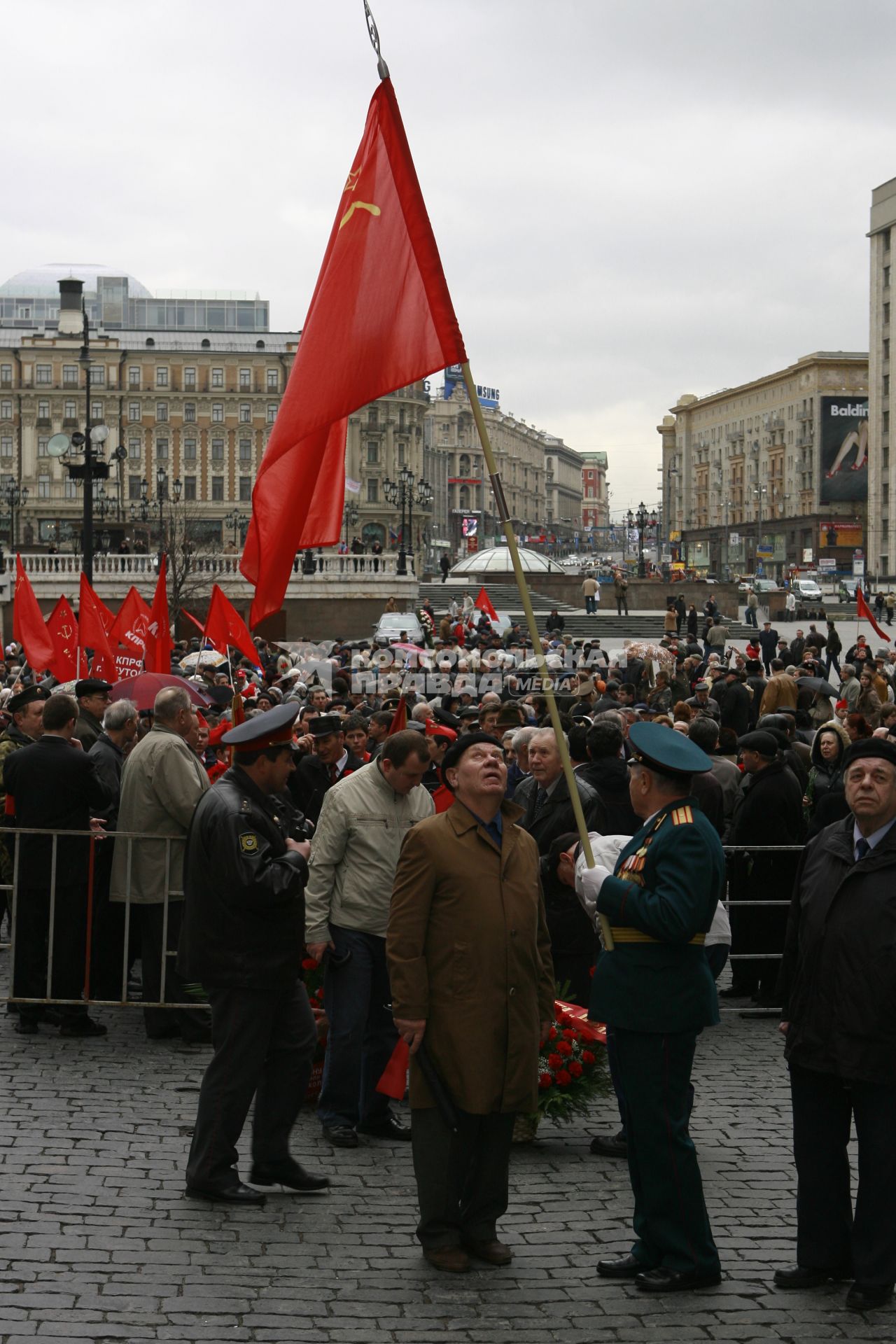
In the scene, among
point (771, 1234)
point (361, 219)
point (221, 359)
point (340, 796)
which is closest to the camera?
point (771, 1234)

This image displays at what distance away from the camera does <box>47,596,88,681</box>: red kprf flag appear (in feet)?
57.1

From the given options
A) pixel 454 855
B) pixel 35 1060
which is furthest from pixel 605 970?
pixel 35 1060

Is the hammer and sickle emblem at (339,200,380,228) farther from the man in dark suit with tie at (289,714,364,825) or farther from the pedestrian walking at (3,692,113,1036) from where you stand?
the man in dark suit with tie at (289,714,364,825)

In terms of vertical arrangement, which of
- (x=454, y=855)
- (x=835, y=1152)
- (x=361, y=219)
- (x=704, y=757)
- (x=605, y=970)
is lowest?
(x=835, y=1152)

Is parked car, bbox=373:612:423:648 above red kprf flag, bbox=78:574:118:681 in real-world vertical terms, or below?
above

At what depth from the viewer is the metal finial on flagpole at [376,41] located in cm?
541

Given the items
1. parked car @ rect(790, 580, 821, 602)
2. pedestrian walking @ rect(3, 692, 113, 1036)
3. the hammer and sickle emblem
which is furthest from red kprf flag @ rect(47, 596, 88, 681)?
parked car @ rect(790, 580, 821, 602)

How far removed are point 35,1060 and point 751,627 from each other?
44.4 metres

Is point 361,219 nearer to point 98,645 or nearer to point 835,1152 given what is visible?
point 835,1152

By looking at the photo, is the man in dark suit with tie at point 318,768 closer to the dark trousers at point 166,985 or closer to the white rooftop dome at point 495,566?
the dark trousers at point 166,985

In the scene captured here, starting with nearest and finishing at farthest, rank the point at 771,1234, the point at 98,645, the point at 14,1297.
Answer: the point at 14,1297, the point at 771,1234, the point at 98,645

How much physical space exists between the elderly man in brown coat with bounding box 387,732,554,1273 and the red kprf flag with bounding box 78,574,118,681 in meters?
12.1

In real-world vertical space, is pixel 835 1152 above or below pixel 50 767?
below

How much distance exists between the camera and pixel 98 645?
16.6 metres
